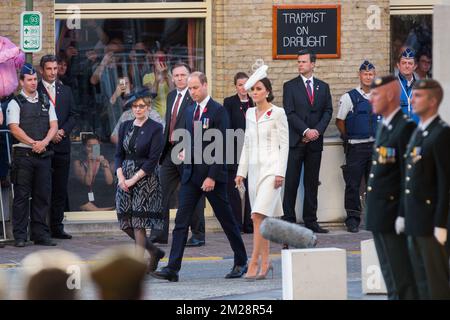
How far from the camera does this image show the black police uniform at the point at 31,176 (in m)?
14.4

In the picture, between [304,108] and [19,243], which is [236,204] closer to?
[304,108]

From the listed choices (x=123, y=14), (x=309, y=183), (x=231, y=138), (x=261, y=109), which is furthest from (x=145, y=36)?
(x=261, y=109)

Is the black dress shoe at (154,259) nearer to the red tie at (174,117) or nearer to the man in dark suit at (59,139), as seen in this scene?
the red tie at (174,117)

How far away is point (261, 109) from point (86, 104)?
16.7 ft

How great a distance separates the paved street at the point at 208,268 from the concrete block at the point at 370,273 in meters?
0.11

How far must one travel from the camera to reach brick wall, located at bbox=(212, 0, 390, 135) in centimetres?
1642

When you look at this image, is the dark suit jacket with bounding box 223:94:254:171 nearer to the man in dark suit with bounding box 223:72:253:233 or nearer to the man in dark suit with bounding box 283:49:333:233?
the man in dark suit with bounding box 223:72:253:233

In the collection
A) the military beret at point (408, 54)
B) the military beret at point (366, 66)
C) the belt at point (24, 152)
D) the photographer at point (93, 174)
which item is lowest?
the photographer at point (93, 174)

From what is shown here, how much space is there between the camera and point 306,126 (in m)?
15.6

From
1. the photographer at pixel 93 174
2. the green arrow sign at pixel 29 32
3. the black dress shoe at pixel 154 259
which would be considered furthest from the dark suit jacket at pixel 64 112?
the black dress shoe at pixel 154 259

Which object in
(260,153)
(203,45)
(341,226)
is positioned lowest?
(341,226)

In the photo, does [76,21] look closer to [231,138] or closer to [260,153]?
[231,138]

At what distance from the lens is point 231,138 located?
15.6 metres

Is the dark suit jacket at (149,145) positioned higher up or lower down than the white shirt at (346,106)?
lower down
